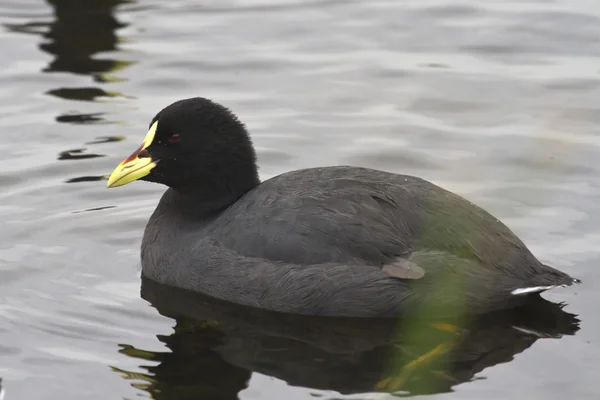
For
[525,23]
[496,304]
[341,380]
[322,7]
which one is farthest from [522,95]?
[341,380]

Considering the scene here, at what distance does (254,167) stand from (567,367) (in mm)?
2453

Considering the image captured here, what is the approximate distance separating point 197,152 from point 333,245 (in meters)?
1.21

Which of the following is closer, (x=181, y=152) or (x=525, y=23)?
(x=181, y=152)

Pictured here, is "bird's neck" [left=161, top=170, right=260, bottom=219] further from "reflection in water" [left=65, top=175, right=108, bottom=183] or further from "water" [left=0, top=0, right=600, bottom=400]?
"reflection in water" [left=65, top=175, right=108, bottom=183]

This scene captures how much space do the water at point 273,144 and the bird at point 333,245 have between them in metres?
0.21

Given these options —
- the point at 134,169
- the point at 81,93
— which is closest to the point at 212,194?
the point at 134,169

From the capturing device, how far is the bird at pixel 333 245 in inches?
269

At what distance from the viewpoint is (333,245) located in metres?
6.93

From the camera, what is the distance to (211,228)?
24.3ft

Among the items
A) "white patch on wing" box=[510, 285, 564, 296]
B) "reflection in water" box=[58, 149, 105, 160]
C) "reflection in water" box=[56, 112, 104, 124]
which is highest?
"reflection in water" box=[56, 112, 104, 124]

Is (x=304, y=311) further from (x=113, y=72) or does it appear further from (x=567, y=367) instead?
(x=113, y=72)

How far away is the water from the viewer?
21.0ft

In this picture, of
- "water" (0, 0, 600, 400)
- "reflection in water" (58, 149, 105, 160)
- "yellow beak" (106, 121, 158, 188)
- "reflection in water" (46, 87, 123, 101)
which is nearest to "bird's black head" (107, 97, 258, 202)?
"yellow beak" (106, 121, 158, 188)

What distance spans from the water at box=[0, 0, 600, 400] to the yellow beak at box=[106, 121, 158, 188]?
658 mm
